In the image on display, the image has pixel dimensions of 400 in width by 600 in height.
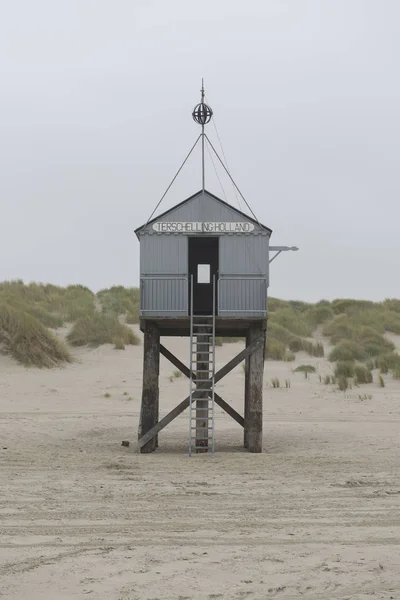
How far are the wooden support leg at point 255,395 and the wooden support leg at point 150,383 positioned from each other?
189cm

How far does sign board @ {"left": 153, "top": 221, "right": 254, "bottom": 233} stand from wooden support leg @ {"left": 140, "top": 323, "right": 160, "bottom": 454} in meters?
1.97

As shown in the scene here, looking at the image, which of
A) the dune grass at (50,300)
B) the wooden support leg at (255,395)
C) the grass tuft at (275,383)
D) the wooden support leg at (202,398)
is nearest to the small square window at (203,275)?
the wooden support leg at (202,398)

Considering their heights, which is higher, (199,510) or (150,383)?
(150,383)

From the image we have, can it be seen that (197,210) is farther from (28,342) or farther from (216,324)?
(28,342)

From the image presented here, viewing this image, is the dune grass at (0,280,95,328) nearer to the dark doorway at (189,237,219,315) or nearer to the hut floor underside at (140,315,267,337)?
the dark doorway at (189,237,219,315)

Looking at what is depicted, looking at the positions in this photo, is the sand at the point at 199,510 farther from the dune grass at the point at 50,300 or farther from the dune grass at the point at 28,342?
the dune grass at the point at 50,300

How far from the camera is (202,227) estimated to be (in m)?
17.5

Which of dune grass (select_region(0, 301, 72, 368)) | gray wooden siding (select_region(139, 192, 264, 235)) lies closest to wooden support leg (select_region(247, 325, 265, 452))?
gray wooden siding (select_region(139, 192, 264, 235))

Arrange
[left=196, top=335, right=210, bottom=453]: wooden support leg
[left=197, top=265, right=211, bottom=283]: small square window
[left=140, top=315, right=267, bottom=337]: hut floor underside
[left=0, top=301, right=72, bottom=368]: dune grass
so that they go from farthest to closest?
1. [left=0, top=301, right=72, bottom=368]: dune grass
2. [left=197, top=265, right=211, bottom=283]: small square window
3. [left=196, top=335, right=210, bottom=453]: wooden support leg
4. [left=140, top=315, right=267, bottom=337]: hut floor underside

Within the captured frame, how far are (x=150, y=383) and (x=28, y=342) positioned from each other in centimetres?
1253

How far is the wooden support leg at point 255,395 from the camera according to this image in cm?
1747

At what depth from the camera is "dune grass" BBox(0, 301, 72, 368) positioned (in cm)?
2919

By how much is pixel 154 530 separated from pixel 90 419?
1304 cm

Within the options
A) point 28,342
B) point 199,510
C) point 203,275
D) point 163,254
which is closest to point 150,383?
point 163,254
